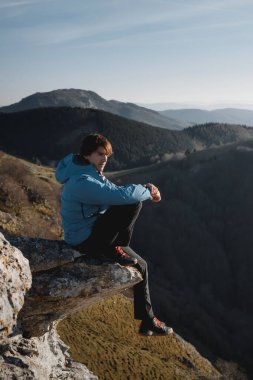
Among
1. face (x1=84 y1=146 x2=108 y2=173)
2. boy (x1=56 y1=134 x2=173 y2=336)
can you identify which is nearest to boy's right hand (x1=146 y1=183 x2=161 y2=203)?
boy (x1=56 y1=134 x2=173 y2=336)

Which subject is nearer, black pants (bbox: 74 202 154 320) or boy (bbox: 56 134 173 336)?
boy (bbox: 56 134 173 336)

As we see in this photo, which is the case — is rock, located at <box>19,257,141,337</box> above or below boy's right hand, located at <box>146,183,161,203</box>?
below

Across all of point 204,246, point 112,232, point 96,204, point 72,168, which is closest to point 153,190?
point 112,232

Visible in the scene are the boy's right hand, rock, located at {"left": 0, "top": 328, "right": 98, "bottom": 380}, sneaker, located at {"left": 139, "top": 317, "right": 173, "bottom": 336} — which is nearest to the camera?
rock, located at {"left": 0, "top": 328, "right": 98, "bottom": 380}

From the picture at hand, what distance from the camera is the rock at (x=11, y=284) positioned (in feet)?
26.1

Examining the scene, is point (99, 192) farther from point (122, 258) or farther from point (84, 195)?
point (122, 258)

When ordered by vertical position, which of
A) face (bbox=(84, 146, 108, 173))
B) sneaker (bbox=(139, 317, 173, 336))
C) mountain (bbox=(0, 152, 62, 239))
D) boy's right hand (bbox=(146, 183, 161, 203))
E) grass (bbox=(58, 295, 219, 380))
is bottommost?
grass (bbox=(58, 295, 219, 380))

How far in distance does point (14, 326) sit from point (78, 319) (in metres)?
20.8

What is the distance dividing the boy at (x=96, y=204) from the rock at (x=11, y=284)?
4.66ft

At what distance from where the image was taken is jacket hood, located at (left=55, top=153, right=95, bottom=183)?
29.9ft

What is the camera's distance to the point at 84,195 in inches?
351

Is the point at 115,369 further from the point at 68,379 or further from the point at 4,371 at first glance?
the point at 4,371

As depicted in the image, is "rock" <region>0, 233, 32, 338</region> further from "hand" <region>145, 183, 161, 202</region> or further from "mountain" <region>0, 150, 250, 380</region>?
"mountain" <region>0, 150, 250, 380</region>

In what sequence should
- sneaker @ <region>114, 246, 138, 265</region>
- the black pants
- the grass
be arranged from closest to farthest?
the black pants, sneaker @ <region>114, 246, 138, 265</region>, the grass
